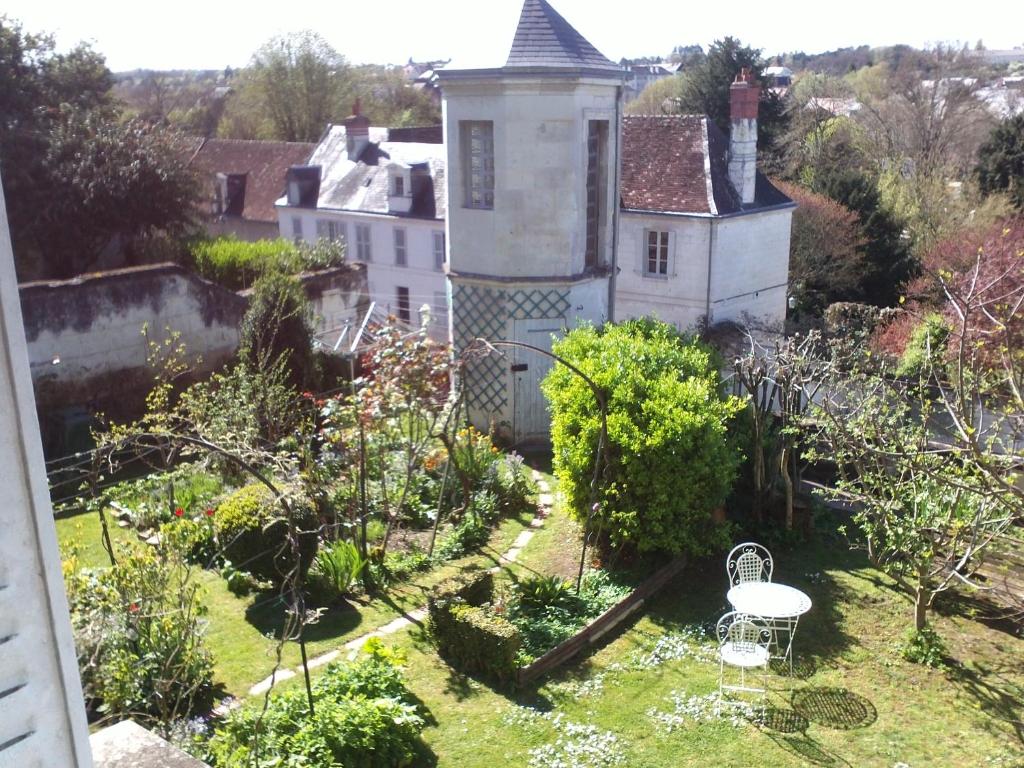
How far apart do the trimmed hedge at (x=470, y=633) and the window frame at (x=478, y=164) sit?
789 centimetres

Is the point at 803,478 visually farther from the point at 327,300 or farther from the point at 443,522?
the point at 327,300

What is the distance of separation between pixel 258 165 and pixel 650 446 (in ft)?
Result: 94.9

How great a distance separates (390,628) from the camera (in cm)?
946

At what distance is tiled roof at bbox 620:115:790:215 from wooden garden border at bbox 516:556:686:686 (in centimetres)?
1290

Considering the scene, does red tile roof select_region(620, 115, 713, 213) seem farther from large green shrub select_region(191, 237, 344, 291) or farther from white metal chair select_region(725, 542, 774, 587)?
white metal chair select_region(725, 542, 774, 587)

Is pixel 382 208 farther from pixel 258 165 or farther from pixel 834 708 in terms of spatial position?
pixel 834 708

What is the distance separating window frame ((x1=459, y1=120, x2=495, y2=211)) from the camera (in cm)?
1509

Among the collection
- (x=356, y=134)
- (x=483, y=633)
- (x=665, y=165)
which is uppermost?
(x=356, y=134)

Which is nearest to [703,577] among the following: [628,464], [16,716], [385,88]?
[628,464]

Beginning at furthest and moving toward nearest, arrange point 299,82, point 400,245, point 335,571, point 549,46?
point 299,82 → point 400,245 → point 549,46 → point 335,571

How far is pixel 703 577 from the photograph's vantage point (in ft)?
35.1

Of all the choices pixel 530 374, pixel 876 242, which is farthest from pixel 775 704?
pixel 876 242

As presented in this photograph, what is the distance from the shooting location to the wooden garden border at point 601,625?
28.3ft

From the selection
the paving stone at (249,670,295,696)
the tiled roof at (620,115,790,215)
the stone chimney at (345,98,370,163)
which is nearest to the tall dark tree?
the tiled roof at (620,115,790,215)
